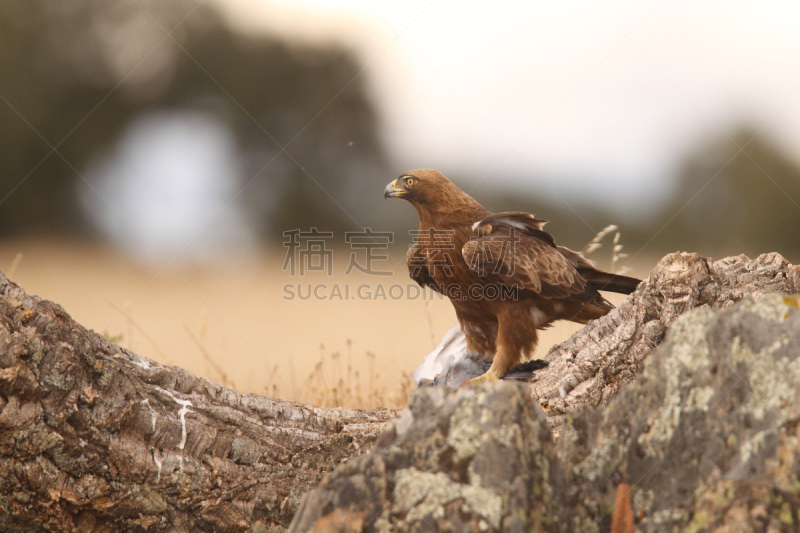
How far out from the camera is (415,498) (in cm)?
169

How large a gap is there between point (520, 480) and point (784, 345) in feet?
3.06

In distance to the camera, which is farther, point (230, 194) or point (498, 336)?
point (230, 194)

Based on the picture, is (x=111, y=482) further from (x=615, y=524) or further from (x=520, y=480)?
(x=615, y=524)

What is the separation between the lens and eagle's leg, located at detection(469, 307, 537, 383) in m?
4.89

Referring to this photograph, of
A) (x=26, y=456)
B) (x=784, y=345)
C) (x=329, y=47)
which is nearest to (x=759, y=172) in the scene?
(x=329, y=47)

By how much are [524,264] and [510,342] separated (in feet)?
2.26

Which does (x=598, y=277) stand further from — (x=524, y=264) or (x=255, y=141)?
(x=255, y=141)

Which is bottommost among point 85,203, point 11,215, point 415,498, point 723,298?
point 415,498

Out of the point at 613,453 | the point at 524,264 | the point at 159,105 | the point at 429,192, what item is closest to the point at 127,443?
the point at 613,453

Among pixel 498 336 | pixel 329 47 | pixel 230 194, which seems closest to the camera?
pixel 498 336

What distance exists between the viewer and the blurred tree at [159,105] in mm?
15766

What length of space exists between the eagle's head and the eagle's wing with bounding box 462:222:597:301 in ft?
1.33

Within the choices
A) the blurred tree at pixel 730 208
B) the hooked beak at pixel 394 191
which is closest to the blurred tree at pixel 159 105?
the blurred tree at pixel 730 208

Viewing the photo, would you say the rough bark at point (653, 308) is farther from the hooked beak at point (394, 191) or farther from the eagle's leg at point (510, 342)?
the hooked beak at point (394, 191)
